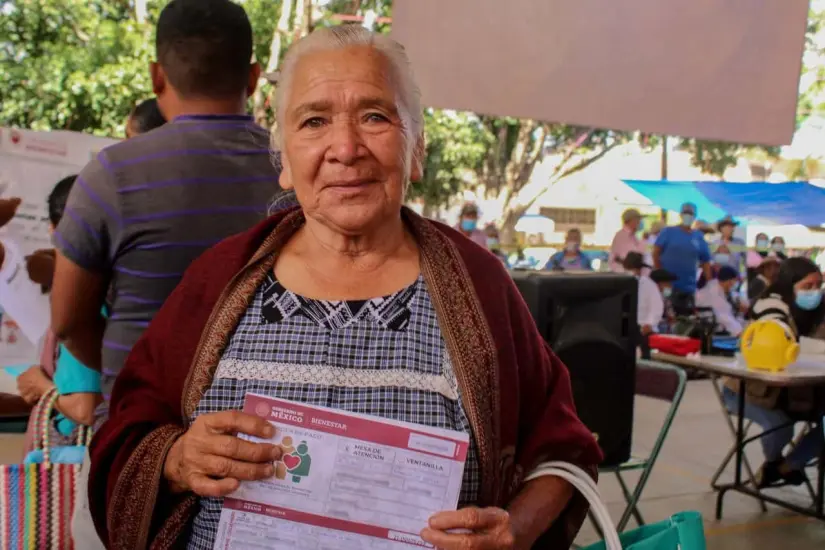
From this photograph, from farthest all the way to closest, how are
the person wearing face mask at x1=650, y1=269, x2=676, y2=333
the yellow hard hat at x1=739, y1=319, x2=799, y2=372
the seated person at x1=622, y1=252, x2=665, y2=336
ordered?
the person wearing face mask at x1=650, y1=269, x2=676, y2=333
the seated person at x1=622, y1=252, x2=665, y2=336
the yellow hard hat at x1=739, y1=319, x2=799, y2=372

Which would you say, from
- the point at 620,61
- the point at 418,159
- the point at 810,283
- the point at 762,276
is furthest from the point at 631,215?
the point at 418,159

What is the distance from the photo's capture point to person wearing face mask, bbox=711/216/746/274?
42.1 feet

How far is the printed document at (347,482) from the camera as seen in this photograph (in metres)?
1.16

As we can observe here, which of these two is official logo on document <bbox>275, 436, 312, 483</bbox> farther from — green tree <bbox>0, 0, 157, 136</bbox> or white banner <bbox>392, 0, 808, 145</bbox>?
green tree <bbox>0, 0, 157, 136</bbox>

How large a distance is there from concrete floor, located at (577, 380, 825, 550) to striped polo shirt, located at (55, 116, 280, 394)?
325 centimetres

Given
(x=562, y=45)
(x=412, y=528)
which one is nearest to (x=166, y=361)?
(x=412, y=528)

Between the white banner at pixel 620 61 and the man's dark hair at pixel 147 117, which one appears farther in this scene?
the man's dark hair at pixel 147 117

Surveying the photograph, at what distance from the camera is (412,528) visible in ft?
3.91

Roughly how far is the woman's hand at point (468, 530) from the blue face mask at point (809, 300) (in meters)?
5.82

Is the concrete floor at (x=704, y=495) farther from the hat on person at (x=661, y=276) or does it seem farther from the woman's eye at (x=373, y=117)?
the woman's eye at (x=373, y=117)

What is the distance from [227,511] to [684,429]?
20.8 ft

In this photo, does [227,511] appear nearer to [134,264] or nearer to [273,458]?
[273,458]

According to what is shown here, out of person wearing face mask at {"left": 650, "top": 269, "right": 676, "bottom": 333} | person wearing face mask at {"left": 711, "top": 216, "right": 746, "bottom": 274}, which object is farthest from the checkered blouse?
person wearing face mask at {"left": 711, "top": 216, "right": 746, "bottom": 274}

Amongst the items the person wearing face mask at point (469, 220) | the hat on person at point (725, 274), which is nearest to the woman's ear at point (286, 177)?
the person wearing face mask at point (469, 220)
